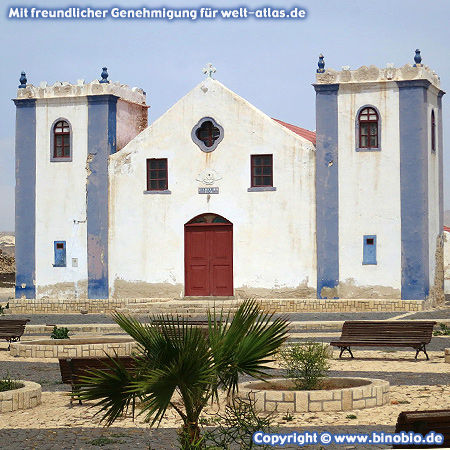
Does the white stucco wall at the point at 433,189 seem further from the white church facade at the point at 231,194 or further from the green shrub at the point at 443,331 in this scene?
the green shrub at the point at 443,331

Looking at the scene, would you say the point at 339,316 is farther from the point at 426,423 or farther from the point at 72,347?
the point at 426,423

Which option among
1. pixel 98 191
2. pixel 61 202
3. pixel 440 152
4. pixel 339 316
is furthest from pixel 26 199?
pixel 440 152

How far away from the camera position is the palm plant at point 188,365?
23.8ft

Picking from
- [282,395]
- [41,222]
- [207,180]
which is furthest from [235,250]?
[282,395]

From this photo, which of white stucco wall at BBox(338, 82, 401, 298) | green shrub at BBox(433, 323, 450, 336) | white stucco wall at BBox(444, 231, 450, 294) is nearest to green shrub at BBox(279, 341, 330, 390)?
green shrub at BBox(433, 323, 450, 336)

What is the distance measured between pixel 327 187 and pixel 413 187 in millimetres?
2354

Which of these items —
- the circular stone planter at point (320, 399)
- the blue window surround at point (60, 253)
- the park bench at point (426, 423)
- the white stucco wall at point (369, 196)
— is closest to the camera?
the park bench at point (426, 423)

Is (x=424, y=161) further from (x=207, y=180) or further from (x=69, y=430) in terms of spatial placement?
(x=69, y=430)

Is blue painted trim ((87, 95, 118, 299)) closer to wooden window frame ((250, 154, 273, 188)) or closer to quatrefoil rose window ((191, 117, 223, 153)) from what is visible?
quatrefoil rose window ((191, 117, 223, 153))

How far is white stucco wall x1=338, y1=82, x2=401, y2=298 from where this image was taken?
85.9ft

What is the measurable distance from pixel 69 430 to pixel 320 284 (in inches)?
679

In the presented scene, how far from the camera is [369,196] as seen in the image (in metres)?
26.4

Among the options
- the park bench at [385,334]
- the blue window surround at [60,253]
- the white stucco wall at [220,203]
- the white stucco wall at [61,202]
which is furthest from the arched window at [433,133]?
the park bench at [385,334]

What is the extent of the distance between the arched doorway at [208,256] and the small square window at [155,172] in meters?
1.54
